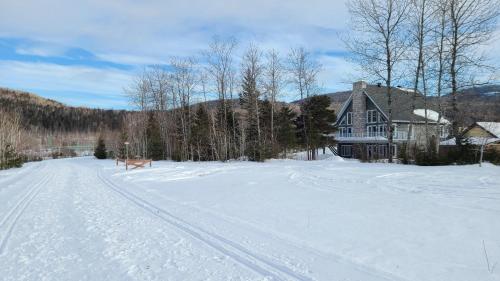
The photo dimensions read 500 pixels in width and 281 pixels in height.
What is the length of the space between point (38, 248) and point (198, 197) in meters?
6.24

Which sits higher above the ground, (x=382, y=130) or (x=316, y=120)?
(x=316, y=120)

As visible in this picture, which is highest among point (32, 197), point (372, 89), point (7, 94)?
point (7, 94)

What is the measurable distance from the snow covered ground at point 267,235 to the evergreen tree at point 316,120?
28289mm

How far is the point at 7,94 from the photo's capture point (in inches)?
6742

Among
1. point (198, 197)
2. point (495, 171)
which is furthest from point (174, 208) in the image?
point (495, 171)

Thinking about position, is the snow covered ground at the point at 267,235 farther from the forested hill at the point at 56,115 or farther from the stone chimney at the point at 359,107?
the forested hill at the point at 56,115

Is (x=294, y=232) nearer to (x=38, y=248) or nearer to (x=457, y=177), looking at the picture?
(x=38, y=248)

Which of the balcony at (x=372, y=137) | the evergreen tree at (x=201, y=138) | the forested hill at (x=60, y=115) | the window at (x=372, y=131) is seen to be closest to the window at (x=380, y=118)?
the window at (x=372, y=131)

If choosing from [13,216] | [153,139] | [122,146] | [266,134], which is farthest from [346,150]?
[13,216]

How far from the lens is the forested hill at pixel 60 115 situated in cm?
16055

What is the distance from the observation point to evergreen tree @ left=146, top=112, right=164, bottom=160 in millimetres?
52688

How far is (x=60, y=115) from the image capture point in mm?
176375

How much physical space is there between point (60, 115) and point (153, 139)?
14318 centimetres

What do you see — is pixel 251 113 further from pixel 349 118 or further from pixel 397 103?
pixel 397 103
